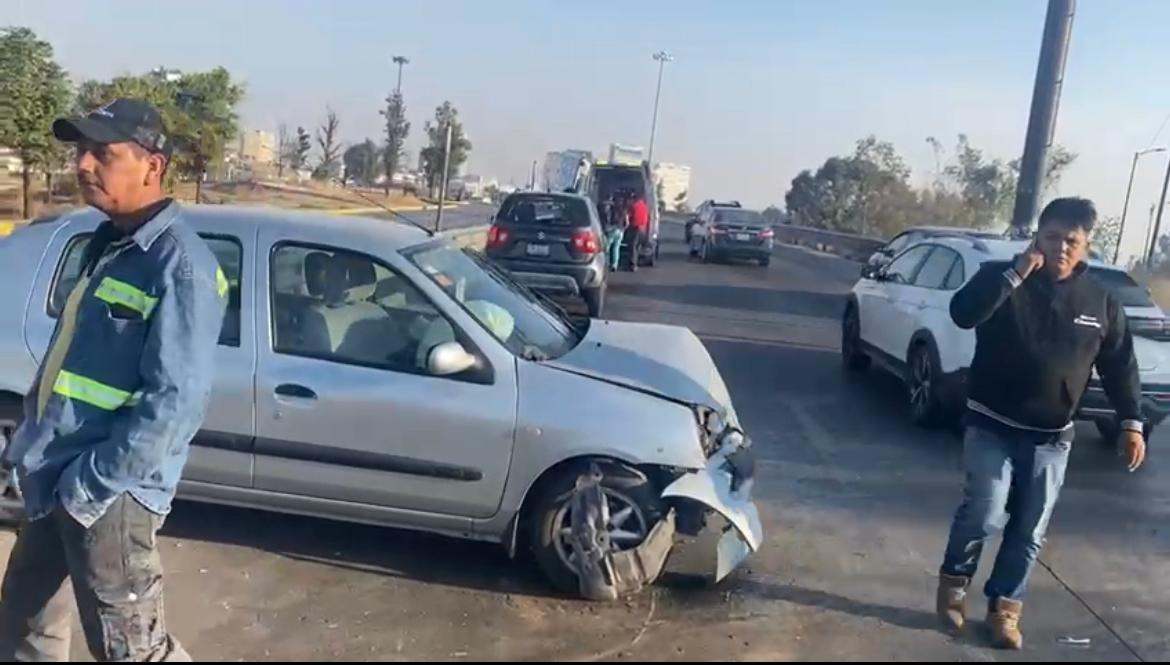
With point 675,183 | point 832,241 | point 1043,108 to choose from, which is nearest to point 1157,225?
point 832,241

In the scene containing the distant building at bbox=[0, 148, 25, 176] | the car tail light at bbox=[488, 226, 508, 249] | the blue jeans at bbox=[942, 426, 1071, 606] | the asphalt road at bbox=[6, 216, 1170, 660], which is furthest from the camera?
the distant building at bbox=[0, 148, 25, 176]

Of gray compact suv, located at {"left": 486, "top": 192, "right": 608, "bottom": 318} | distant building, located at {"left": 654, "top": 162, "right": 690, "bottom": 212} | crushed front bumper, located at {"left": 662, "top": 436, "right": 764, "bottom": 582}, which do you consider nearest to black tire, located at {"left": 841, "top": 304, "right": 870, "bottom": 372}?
gray compact suv, located at {"left": 486, "top": 192, "right": 608, "bottom": 318}

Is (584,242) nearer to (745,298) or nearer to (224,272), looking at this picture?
(745,298)

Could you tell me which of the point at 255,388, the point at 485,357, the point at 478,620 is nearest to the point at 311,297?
the point at 255,388

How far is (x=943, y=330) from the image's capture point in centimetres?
878

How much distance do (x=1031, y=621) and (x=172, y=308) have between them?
405 centimetres

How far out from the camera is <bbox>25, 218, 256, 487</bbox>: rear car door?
15.9 ft

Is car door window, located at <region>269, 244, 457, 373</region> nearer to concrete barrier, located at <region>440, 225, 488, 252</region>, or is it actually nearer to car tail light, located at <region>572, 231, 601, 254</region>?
car tail light, located at <region>572, 231, 601, 254</region>

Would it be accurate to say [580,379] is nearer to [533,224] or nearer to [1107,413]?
[1107,413]

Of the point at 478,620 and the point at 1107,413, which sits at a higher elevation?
the point at 1107,413

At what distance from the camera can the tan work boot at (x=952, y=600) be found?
465 cm

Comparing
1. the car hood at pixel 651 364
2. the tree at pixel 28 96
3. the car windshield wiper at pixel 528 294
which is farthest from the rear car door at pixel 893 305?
the tree at pixel 28 96

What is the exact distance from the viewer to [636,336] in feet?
18.9

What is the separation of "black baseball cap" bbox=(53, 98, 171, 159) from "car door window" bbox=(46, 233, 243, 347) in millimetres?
1999
